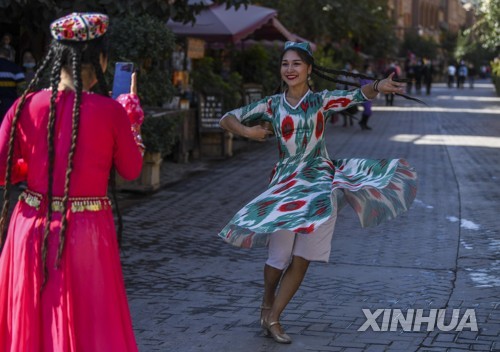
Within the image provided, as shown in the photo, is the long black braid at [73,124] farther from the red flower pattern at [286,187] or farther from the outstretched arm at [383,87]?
the outstretched arm at [383,87]

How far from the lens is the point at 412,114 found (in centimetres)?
3188

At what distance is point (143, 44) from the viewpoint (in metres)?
13.5

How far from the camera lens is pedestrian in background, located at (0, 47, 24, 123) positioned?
13203mm

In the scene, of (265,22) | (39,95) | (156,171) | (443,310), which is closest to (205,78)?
(265,22)

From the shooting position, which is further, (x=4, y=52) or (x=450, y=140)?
(x=450, y=140)

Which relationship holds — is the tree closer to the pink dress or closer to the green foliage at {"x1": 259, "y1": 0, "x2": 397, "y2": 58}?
the pink dress

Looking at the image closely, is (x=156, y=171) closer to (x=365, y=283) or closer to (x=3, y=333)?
(x=365, y=283)

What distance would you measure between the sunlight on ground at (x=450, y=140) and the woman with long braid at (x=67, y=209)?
16.8m

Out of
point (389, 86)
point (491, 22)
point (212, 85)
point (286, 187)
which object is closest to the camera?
point (389, 86)

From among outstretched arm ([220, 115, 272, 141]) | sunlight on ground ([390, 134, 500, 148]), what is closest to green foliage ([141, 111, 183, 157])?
outstretched arm ([220, 115, 272, 141])

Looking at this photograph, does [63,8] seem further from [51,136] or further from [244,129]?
[51,136]

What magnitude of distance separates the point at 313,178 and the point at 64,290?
2.20m

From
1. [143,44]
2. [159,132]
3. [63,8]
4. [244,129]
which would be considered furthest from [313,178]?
[143,44]

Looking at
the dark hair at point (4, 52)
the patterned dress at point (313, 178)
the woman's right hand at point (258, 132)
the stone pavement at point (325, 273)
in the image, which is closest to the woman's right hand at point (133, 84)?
the woman's right hand at point (258, 132)
